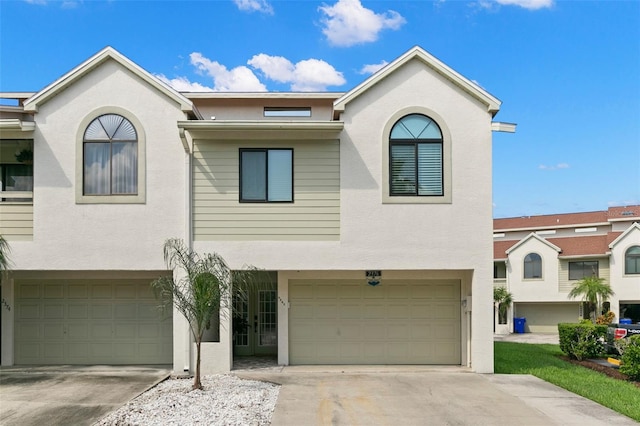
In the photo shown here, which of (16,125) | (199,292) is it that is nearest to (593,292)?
(199,292)

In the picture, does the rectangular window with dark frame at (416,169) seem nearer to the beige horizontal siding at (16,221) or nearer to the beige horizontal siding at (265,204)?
the beige horizontal siding at (265,204)

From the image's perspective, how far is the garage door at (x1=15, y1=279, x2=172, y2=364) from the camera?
15.3 metres

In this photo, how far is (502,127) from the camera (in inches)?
558

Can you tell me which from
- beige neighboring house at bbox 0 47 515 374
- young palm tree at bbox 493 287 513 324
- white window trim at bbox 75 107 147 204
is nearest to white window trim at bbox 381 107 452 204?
beige neighboring house at bbox 0 47 515 374

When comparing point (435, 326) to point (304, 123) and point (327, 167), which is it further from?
point (304, 123)

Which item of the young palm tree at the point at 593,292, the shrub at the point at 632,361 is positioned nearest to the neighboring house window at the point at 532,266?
the young palm tree at the point at 593,292

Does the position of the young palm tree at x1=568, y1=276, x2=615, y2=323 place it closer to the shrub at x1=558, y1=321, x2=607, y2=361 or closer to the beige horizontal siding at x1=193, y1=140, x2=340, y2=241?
the shrub at x1=558, y1=321, x2=607, y2=361

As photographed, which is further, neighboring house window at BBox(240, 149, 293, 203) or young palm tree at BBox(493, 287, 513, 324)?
young palm tree at BBox(493, 287, 513, 324)

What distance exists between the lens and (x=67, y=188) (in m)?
14.0

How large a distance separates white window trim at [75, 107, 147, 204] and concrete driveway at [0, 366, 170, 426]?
427 centimetres

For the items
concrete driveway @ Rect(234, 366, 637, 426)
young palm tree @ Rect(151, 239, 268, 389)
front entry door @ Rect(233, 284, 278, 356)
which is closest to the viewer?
concrete driveway @ Rect(234, 366, 637, 426)

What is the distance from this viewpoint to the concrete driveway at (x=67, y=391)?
9.92 meters

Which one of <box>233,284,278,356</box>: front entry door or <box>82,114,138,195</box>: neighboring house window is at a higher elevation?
<box>82,114,138,195</box>: neighboring house window

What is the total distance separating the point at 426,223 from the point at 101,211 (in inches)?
321
